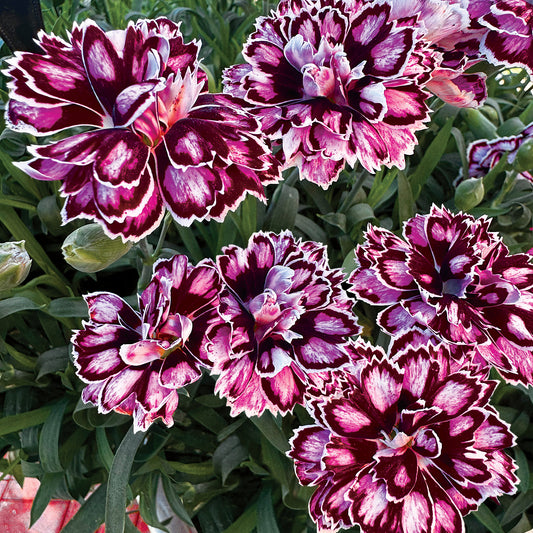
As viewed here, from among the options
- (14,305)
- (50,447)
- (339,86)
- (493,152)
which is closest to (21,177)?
(14,305)

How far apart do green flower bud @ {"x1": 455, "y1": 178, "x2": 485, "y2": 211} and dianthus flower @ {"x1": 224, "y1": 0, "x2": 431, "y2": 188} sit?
152 millimetres

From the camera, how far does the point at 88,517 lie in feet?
1.55

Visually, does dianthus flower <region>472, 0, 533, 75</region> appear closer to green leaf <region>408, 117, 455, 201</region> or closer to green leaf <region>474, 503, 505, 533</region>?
green leaf <region>408, 117, 455, 201</region>

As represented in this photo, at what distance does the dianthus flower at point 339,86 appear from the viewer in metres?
0.33

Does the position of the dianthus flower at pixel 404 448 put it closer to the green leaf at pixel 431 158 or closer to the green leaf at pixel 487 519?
the green leaf at pixel 487 519

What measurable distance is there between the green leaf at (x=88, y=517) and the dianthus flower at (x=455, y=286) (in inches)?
12.3

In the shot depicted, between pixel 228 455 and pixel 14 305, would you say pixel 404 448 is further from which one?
pixel 14 305

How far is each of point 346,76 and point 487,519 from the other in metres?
0.37

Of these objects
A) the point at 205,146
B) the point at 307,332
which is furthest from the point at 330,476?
the point at 205,146

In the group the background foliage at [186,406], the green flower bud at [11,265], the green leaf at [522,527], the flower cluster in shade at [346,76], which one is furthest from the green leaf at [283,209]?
the green leaf at [522,527]

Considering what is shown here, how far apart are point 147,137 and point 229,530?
0.37 metres

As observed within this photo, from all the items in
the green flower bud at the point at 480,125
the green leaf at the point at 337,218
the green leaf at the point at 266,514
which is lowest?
the green leaf at the point at 266,514

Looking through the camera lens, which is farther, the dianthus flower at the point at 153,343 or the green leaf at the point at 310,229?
the green leaf at the point at 310,229

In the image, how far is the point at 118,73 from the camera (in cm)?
28
